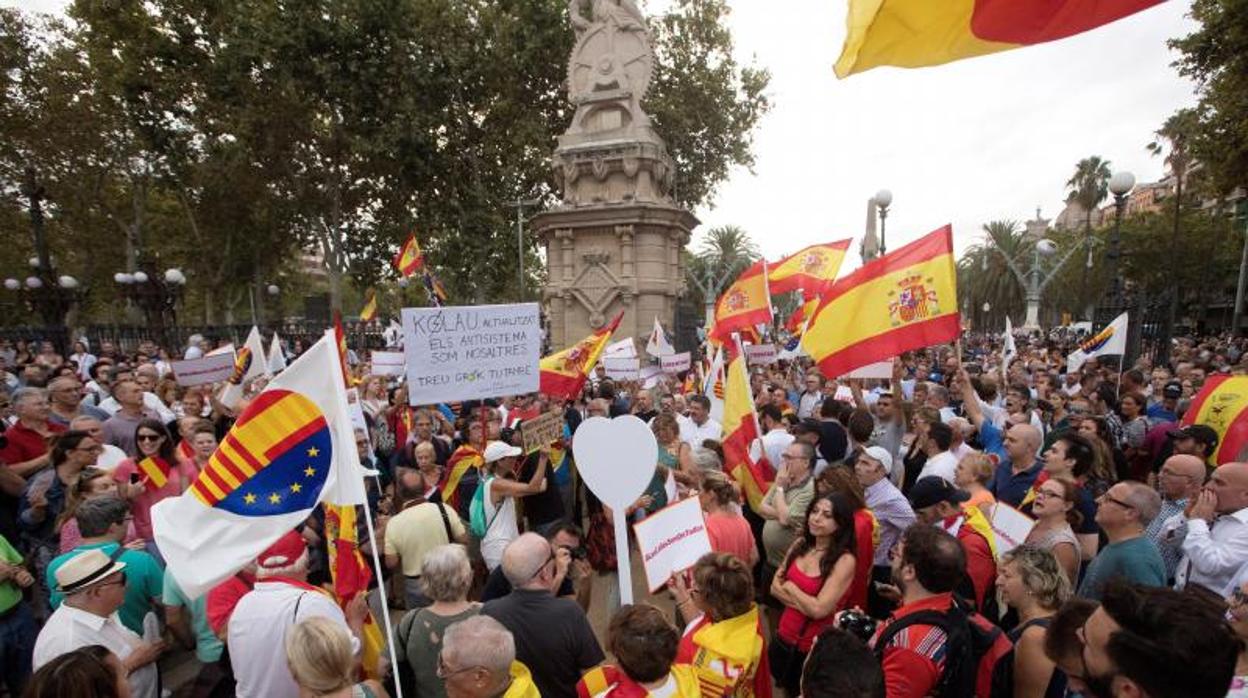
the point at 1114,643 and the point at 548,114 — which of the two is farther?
the point at 548,114

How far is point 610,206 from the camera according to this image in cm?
1523

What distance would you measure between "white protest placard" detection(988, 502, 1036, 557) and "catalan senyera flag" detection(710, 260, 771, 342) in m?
4.43

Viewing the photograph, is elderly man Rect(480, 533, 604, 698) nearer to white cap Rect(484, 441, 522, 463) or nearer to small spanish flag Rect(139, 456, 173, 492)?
white cap Rect(484, 441, 522, 463)

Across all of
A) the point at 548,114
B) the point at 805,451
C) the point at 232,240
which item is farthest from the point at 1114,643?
the point at 232,240

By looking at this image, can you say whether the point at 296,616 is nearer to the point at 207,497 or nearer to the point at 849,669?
the point at 207,497

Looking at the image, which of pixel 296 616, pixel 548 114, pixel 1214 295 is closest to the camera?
pixel 296 616

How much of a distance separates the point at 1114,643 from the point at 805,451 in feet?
8.70

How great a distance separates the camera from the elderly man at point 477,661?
7.36 feet

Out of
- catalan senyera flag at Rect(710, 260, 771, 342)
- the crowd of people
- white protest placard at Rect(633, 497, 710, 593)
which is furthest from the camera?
catalan senyera flag at Rect(710, 260, 771, 342)

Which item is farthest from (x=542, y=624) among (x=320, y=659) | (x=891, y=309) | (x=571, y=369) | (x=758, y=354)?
(x=758, y=354)

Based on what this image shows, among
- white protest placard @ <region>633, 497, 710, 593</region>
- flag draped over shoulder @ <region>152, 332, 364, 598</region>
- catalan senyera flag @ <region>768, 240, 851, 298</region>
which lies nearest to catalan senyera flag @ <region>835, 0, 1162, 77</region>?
white protest placard @ <region>633, 497, 710, 593</region>

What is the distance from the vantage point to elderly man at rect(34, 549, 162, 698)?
270 centimetres

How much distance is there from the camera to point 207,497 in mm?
2947

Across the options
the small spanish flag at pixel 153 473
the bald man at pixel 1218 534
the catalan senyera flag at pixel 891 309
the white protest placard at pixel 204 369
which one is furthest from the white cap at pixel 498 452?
the white protest placard at pixel 204 369
